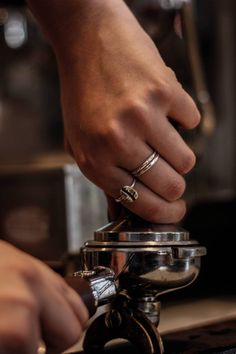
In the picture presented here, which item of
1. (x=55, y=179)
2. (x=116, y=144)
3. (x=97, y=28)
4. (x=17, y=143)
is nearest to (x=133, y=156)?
(x=116, y=144)

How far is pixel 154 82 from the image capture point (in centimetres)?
52

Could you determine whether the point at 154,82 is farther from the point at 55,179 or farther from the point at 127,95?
the point at 55,179

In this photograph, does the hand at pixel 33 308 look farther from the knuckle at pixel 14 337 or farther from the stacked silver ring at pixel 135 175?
the stacked silver ring at pixel 135 175

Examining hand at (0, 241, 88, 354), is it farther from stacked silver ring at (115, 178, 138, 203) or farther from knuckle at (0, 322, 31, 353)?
stacked silver ring at (115, 178, 138, 203)

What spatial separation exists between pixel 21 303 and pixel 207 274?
30.9 inches

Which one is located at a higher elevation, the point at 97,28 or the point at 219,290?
the point at 97,28

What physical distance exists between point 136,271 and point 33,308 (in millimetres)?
179

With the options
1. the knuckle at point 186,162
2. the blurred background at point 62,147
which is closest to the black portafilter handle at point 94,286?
the knuckle at point 186,162

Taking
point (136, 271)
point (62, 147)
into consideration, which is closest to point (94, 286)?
point (136, 271)

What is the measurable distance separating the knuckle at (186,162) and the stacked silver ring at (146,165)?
3 cm

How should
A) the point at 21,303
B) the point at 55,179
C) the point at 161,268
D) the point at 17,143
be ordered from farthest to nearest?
the point at 17,143 → the point at 55,179 → the point at 161,268 → the point at 21,303

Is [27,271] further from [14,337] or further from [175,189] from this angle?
[175,189]

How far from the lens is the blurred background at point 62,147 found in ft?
3.38

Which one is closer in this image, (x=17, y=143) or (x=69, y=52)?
(x=69, y=52)
